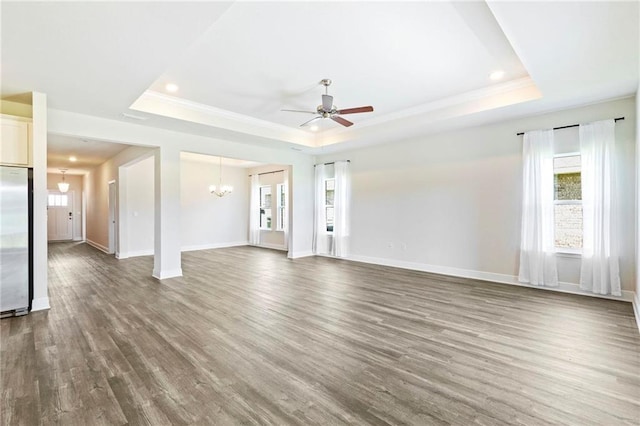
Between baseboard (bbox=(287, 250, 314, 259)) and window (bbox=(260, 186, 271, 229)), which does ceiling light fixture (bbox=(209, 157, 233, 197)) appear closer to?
window (bbox=(260, 186, 271, 229))

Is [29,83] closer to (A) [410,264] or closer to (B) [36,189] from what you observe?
(B) [36,189]

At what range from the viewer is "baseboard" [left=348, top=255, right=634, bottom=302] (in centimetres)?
427

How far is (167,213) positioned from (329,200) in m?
4.06

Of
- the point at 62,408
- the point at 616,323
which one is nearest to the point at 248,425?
the point at 62,408

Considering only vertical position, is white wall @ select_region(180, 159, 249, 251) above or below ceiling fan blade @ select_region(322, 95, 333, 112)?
below

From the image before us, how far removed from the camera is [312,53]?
3.43 m

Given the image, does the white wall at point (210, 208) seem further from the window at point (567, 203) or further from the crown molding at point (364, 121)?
the window at point (567, 203)

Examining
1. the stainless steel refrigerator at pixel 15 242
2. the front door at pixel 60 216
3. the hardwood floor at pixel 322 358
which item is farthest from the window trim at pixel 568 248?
the front door at pixel 60 216

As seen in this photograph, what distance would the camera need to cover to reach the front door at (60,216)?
39.3 ft

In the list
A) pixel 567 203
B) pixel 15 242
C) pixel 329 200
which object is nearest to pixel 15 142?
pixel 15 242

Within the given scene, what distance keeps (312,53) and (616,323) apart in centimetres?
456

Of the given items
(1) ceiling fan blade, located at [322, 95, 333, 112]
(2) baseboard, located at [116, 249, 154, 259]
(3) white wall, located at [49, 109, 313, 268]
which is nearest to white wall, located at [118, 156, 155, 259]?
(2) baseboard, located at [116, 249, 154, 259]

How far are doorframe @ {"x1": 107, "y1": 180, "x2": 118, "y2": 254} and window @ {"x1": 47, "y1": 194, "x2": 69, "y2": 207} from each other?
5492 mm

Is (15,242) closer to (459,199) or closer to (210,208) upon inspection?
(210,208)
